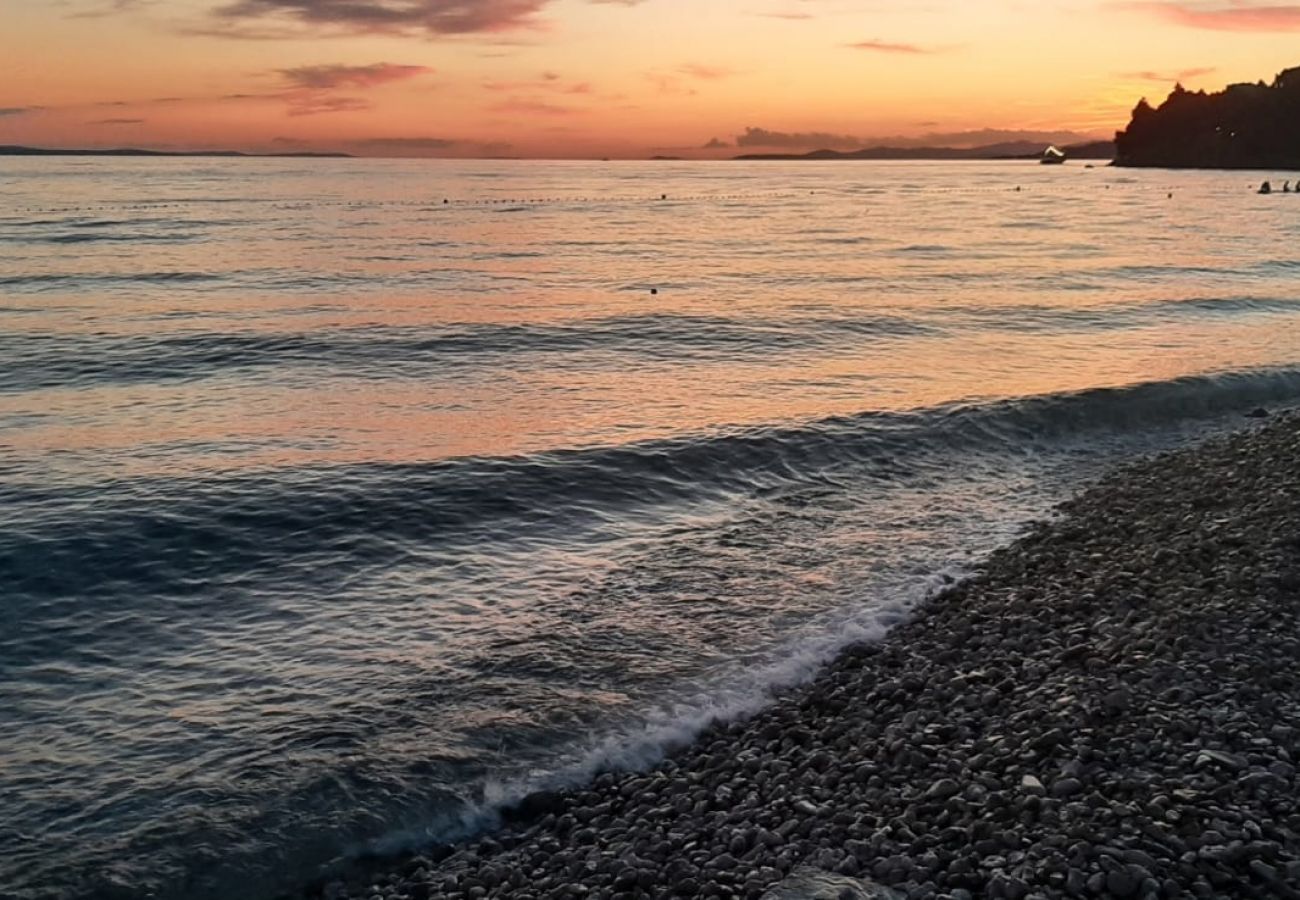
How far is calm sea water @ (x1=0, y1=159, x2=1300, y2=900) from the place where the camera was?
9461mm

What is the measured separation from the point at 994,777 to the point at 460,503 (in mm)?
11310

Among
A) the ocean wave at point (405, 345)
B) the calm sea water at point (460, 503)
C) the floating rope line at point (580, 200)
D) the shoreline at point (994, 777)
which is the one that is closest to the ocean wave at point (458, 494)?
the calm sea water at point (460, 503)

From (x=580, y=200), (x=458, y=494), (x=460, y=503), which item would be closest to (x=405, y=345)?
(x=458, y=494)

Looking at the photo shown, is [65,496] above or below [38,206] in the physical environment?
below

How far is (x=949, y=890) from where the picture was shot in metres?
6.41

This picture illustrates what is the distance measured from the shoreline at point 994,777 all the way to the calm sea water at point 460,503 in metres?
0.82

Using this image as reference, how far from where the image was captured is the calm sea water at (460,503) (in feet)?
31.0

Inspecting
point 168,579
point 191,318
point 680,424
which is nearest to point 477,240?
point 191,318

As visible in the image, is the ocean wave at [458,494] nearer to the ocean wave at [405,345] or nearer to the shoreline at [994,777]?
the shoreline at [994,777]

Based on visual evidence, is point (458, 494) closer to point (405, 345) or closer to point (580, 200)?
point (405, 345)

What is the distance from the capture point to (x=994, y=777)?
784 cm

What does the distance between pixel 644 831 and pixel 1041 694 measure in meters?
3.98

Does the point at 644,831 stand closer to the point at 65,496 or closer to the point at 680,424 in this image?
the point at 65,496

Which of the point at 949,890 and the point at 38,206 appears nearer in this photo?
the point at 949,890
